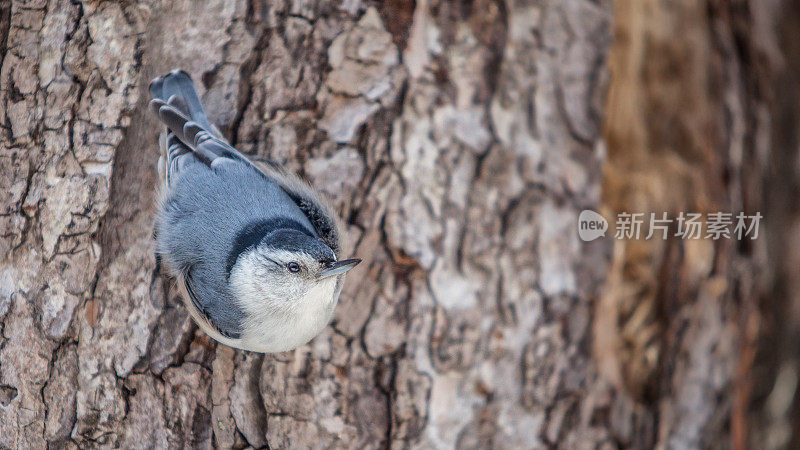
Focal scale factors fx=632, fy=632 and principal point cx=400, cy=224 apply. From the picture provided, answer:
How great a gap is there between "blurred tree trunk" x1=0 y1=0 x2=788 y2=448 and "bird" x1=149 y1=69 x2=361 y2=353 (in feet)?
0.30

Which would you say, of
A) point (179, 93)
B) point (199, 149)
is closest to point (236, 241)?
point (199, 149)

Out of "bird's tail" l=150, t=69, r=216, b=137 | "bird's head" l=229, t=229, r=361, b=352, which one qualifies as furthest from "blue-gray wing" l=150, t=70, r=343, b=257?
"bird's head" l=229, t=229, r=361, b=352

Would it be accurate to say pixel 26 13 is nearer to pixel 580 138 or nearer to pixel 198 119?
pixel 198 119

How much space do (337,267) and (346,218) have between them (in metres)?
0.27

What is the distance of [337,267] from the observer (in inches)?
68.7

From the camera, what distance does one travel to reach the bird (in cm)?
177

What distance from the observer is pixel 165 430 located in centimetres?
185

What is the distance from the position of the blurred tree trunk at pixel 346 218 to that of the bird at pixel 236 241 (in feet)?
0.30

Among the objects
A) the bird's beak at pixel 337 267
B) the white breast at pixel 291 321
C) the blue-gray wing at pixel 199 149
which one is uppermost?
the blue-gray wing at pixel 199 149

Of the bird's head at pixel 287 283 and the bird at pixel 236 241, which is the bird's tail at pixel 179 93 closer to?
the bird at pixel 236 241

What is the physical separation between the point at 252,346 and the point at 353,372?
338mm

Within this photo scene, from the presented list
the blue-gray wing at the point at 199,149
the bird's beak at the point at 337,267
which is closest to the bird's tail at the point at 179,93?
the blue-gray wing at the point at 199,149

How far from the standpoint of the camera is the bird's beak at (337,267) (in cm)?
174

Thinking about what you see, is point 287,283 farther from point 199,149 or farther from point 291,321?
point 199,149
